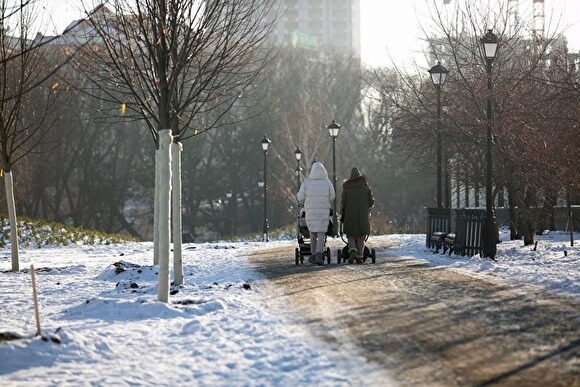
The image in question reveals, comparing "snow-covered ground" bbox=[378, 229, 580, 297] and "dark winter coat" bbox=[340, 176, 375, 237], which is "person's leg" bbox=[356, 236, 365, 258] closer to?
"dark winter coat" bbox=[340, 176, 375, 237]

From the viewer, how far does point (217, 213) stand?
5984cm

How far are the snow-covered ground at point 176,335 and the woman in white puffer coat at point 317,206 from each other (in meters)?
1.54

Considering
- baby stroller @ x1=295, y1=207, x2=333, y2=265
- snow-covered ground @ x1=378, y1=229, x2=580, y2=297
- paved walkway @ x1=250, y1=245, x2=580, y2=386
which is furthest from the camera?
baby stroller @ x1=295, y1=207, x2=333, y2=265

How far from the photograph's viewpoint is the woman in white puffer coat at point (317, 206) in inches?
606

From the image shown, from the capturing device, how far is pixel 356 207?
1561cm

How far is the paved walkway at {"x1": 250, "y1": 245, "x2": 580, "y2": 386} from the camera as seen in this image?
5758mm

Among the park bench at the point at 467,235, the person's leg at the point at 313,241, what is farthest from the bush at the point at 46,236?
the park bench at the point at 467,235

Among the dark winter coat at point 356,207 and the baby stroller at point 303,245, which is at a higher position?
the dark winter coat at point 356,207

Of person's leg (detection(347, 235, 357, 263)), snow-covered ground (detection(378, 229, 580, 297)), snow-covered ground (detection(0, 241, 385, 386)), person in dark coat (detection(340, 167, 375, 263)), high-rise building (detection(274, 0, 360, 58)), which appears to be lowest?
snow-covered ground (detection(0, 241, 385, 386))

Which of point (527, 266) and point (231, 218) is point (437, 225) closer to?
point (527, 266)

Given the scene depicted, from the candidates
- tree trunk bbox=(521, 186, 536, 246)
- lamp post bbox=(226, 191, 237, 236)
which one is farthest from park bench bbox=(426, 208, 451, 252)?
lamp post bbox=(226, 191, 237, 236)

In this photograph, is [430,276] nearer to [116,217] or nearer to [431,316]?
[431,316]

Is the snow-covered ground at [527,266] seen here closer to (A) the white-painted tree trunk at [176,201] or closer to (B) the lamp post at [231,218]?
(A) the white-painted tree trunk at [176,201]

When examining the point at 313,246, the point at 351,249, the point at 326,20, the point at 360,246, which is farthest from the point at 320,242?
the point at 326,20
